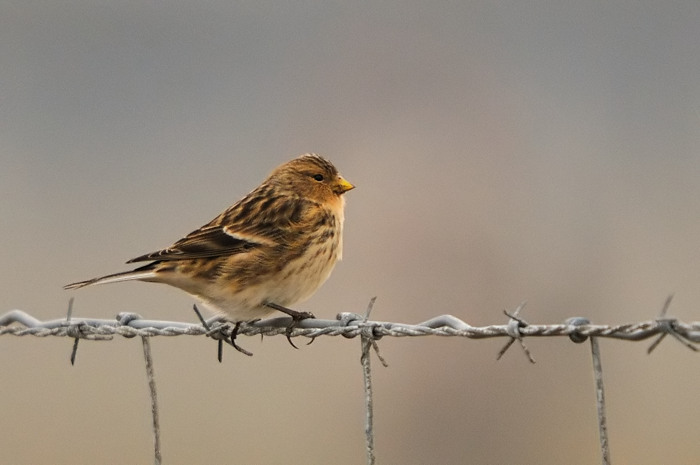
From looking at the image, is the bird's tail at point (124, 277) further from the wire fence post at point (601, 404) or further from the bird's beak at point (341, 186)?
the wire fence post at point (601, 404)

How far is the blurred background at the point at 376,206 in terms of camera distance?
16094 mm

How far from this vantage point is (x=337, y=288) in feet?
60.4

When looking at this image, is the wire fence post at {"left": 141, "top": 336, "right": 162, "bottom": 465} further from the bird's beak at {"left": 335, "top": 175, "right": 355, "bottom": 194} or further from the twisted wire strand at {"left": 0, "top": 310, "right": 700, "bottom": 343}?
the bird's beak at {"left": 335, "top": 175, "right": 355, "bottom": 194}

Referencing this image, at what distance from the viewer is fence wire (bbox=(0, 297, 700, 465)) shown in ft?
11.3

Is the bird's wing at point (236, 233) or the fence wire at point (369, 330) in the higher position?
the bird's wing at point (236, 233)

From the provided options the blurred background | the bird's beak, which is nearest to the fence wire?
the bird's beak

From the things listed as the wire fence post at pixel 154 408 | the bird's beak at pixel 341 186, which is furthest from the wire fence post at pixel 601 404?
the bird's beak at pixel 341 186

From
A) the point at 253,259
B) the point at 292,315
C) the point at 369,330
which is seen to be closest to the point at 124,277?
the point at 253,259

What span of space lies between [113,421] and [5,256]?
7389mm

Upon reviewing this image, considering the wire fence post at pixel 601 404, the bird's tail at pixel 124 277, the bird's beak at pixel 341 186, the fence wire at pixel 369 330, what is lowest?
the wire fence post at pixel 601 404

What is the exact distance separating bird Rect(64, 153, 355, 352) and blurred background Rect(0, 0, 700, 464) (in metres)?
7.66

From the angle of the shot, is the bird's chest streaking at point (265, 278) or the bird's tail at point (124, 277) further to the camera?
the bird's chest streaking at point (265, 278)

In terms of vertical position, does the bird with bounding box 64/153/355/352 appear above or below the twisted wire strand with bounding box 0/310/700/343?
above

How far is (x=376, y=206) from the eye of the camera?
23.4 m
